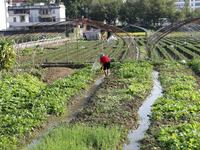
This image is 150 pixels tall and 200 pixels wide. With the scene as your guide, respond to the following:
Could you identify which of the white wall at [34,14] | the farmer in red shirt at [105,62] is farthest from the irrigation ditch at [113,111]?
the white wall at [34,14]

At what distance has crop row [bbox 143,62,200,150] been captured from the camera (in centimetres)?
976

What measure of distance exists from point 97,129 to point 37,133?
1.96 m

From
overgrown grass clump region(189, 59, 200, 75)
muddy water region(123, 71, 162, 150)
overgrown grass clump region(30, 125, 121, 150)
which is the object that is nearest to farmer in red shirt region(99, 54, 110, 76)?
muddy water region(123, 71, 162, 150)

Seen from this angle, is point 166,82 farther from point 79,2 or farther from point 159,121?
point 79,2

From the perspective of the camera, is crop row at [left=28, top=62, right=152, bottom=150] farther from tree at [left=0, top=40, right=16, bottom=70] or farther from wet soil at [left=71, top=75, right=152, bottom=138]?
tree at [left=0, top=40, right=16, bottom=70]

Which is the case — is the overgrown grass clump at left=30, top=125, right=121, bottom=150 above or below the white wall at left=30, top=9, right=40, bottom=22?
below

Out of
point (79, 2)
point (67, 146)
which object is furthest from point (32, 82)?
point (79, 2)

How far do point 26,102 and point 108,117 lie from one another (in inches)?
123

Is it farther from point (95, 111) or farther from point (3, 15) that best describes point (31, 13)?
point (95, 111)

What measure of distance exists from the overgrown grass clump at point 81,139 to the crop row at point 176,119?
0.86 m

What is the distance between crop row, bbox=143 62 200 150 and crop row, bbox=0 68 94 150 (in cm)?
306

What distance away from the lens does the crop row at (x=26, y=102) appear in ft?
36.6

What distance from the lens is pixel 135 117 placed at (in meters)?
13.1

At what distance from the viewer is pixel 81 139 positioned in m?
9.86
